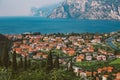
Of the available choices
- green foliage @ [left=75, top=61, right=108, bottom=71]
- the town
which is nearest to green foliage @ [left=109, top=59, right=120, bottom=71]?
the town

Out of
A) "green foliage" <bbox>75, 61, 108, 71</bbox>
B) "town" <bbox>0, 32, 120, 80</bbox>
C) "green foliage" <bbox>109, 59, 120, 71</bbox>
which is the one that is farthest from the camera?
"green foliage" <bbox>75, 61, 108, 71</bbox>

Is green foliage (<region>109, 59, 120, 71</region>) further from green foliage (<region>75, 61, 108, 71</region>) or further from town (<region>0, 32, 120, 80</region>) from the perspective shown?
green foliage (<region>75, 61, 108, 71</region>)

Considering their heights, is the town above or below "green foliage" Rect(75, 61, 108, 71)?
above

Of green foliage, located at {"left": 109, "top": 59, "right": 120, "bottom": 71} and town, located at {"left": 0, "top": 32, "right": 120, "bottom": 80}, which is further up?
town, located at {"left": 0, "top": 32, "right": 120, "bottom": 80}

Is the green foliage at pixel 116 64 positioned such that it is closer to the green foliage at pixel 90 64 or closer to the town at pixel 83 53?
the town at pixel 83 53

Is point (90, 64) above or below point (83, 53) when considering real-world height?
below

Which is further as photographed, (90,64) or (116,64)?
(90,64)

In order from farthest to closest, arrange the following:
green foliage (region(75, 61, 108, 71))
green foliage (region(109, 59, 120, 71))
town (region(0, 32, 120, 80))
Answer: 1. green foliage (region(75, 61, 108, 71))
2. green foliage (region(109, 59, 120, 71))
3. town (region(0, 32, 120, 80))

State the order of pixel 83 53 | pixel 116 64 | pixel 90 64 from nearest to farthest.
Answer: pixel 116 64, pixel 90 64, pixel 83 53

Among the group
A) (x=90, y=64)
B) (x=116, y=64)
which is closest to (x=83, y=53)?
(x=90, y=64)

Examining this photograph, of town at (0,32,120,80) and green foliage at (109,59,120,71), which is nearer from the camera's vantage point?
town at (0,32,120,80)

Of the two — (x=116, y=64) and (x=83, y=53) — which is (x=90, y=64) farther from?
(x=83, y=53)
